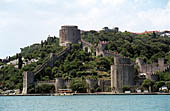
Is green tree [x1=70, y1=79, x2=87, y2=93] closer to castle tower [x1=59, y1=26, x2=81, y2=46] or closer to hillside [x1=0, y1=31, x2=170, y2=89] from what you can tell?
hillside [x1=0, y1=31, x2=170, y2=89]

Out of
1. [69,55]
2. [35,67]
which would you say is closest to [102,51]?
[69,55]

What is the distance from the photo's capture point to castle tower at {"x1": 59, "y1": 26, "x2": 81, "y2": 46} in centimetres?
11334

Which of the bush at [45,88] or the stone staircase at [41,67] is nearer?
the bush at [45,88]

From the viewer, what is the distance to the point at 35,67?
331ft

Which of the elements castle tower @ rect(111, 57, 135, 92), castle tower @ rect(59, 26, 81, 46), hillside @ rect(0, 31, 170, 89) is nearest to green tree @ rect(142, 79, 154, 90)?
castle tower @ rect(111, 57, 135, 92)

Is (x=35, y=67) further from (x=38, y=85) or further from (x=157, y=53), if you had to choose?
(x=157, y=53)

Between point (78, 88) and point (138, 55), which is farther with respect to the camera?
point (138, 55)

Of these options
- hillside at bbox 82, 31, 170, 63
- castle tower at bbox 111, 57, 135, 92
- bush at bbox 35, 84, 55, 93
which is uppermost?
hillside at bbox 82, 31, 170, 63

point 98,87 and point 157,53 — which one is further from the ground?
point 157,53

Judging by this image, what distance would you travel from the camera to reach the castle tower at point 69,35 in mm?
113344

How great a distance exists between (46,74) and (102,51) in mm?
13811

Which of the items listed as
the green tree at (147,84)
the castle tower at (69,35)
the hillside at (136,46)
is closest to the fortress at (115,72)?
the green tree at (147,84)

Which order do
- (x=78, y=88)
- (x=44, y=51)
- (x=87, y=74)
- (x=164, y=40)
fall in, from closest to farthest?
(x=78, y=88)
(x=87, y=74)
(x=44, y=51)
(x=164, y=40)

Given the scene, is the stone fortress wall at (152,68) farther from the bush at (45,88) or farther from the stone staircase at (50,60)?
the bush at (45,88)
